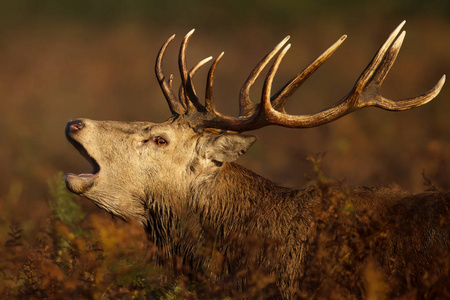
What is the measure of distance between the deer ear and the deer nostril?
994 mm

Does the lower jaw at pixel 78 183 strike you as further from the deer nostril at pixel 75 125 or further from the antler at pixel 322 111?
A: the antler at pixel 322 111

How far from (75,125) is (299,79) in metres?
1.83

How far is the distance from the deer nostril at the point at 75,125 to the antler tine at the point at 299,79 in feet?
5.18

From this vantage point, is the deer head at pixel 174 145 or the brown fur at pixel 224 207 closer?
the brown fur at pixel 224 207

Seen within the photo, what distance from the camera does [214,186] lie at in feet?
15.8

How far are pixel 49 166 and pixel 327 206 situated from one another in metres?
7.50

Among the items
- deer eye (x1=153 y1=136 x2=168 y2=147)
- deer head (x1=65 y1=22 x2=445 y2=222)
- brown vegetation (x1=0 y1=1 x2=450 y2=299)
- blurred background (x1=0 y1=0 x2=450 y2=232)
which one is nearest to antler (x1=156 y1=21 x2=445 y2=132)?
deer head (x1=65 y1=22 x2=445 y2=222)

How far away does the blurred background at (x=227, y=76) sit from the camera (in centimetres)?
1002

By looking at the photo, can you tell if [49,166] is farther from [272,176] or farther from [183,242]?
[183,242]

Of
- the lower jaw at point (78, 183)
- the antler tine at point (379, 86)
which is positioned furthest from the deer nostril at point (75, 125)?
the antler tine at point (379, 86)

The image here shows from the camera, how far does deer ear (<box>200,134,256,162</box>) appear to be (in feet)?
15.6

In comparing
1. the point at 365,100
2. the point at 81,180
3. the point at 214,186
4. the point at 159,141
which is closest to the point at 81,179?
Answer: the point at 81,180

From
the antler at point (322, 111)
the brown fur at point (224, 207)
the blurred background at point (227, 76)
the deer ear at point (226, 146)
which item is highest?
the blurred background at point (227, 76)

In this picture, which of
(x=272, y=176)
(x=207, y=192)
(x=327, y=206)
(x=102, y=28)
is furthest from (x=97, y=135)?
(x=102, y=28)
